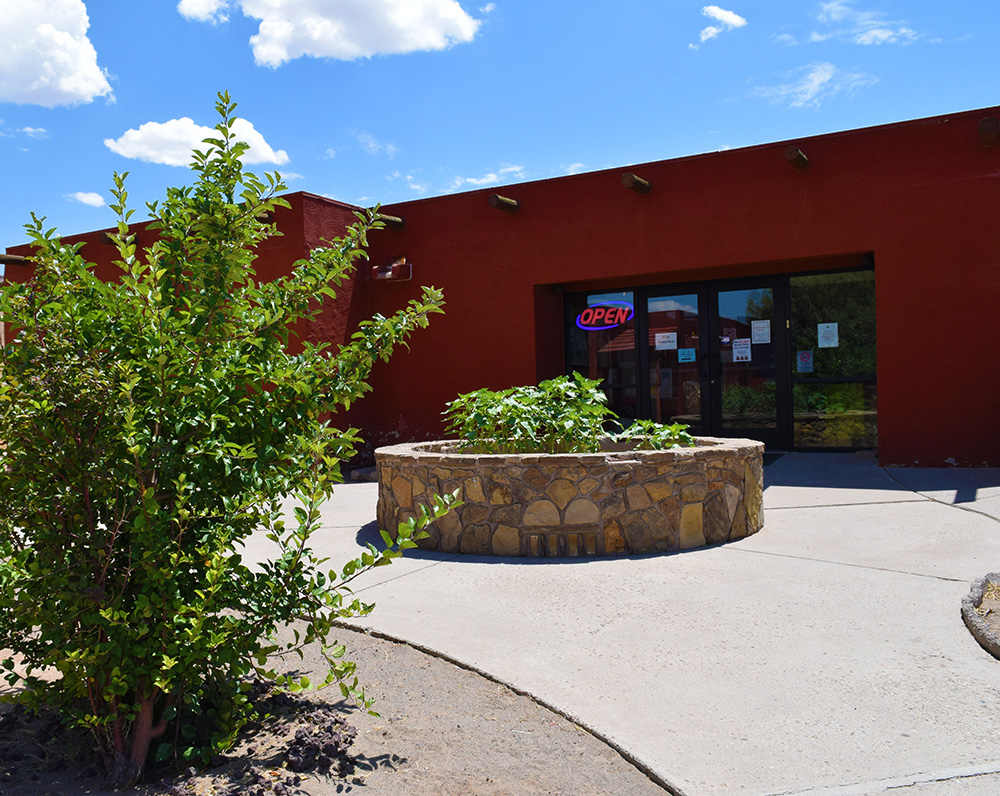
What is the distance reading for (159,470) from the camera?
2.52 metres

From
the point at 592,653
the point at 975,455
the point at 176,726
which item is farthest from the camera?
the point at 975,455

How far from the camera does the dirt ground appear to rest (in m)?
2.51

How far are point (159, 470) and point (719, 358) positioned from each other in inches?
382

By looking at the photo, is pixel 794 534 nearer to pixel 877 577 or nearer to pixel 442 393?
pixel 877 577

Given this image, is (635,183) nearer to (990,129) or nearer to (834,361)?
(834,361)

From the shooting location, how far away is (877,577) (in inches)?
189

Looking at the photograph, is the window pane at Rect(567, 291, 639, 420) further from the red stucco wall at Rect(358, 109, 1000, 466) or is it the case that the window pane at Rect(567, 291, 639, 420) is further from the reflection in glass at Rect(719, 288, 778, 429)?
the reflection in glass at Rect(719, 288, 778, 429)

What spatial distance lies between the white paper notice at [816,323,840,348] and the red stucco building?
0.02m

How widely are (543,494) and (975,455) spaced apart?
6.20 metres

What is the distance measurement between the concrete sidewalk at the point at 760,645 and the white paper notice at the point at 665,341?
5.21 m

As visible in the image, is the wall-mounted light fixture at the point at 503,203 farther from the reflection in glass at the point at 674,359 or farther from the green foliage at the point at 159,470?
the green foliage at the point at 159,470

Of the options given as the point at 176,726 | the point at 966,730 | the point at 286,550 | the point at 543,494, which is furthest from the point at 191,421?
the point at 543,494

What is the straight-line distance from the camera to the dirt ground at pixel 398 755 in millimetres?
2506

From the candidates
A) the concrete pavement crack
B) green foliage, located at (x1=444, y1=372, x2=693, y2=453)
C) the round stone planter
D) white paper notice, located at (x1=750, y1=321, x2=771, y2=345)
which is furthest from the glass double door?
the concrete pavement crack
